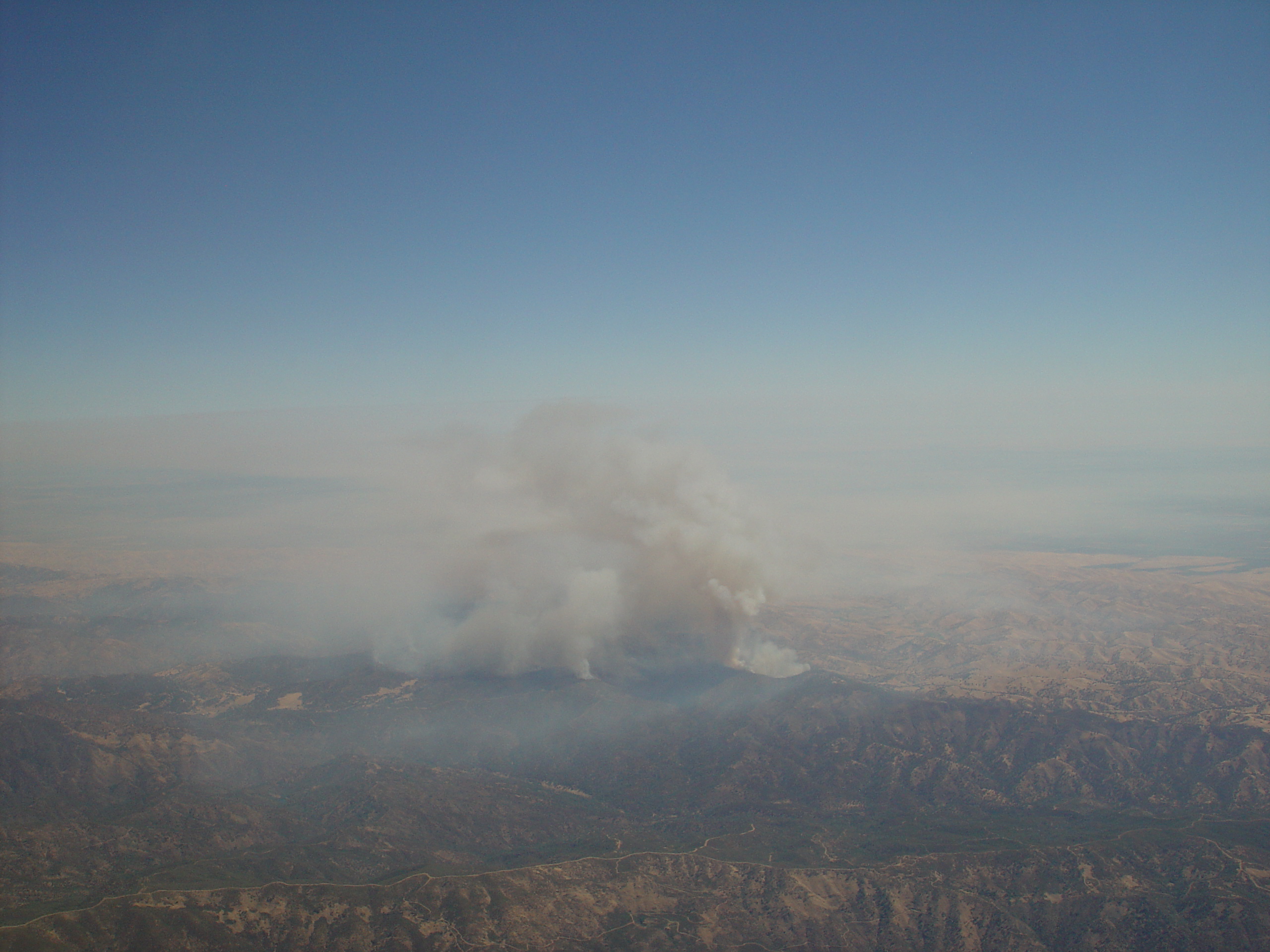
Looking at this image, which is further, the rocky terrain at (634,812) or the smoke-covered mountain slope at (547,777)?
the smoke-covered mountain slope at (547,777)

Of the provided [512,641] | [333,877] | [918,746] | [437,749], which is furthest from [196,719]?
[918,746]

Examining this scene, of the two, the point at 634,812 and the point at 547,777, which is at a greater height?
the point at 634,812

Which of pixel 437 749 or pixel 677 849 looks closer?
pixel 677 849

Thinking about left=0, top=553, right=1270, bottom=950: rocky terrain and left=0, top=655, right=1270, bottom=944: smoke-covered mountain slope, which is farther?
left=0, top=655, right=1270, bottom=944: smoke-covered mountain slope

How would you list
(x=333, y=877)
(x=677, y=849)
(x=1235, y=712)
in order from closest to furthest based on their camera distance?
(x=333, y=877) → (x=677, y=849) → (x=1235, y=712)

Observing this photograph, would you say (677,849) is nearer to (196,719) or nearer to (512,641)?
(512,641)

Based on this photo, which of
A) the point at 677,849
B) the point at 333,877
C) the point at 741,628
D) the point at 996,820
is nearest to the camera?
the point at 333,877

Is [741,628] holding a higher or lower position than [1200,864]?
higher

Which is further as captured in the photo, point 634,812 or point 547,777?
point 547,777
